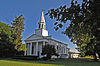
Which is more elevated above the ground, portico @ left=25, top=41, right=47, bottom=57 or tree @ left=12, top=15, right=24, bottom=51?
tree @ left=12, top=15, right=24, bottom=51

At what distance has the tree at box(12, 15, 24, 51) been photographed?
45.5 metres

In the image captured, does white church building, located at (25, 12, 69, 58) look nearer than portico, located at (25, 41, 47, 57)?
Yes

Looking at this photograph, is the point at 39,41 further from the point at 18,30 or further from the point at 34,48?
the point at 18,30

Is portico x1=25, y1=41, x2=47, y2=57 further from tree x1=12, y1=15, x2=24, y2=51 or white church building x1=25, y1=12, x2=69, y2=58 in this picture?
tree x1=12, y1=15, x2=24, y2=51

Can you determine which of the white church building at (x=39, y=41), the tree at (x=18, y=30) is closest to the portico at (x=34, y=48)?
the white church building at (x=39, y=41)

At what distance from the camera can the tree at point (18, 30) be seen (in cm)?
4553

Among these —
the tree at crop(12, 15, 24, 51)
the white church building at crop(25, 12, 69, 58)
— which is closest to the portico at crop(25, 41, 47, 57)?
the white church building at crop(25, 12, 69, 58)

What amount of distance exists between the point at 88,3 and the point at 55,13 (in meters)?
0.83

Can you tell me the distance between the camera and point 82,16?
104 inches

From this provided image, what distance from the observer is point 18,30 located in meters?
47.0

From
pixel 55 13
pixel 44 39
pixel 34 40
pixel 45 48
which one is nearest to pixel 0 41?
pixel 34 40

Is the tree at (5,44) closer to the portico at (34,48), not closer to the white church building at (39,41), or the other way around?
the portico at (34,48)

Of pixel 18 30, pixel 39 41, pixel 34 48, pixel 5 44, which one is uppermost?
pixel 18 30

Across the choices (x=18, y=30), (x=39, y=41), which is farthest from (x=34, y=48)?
(x=18, y=30)
